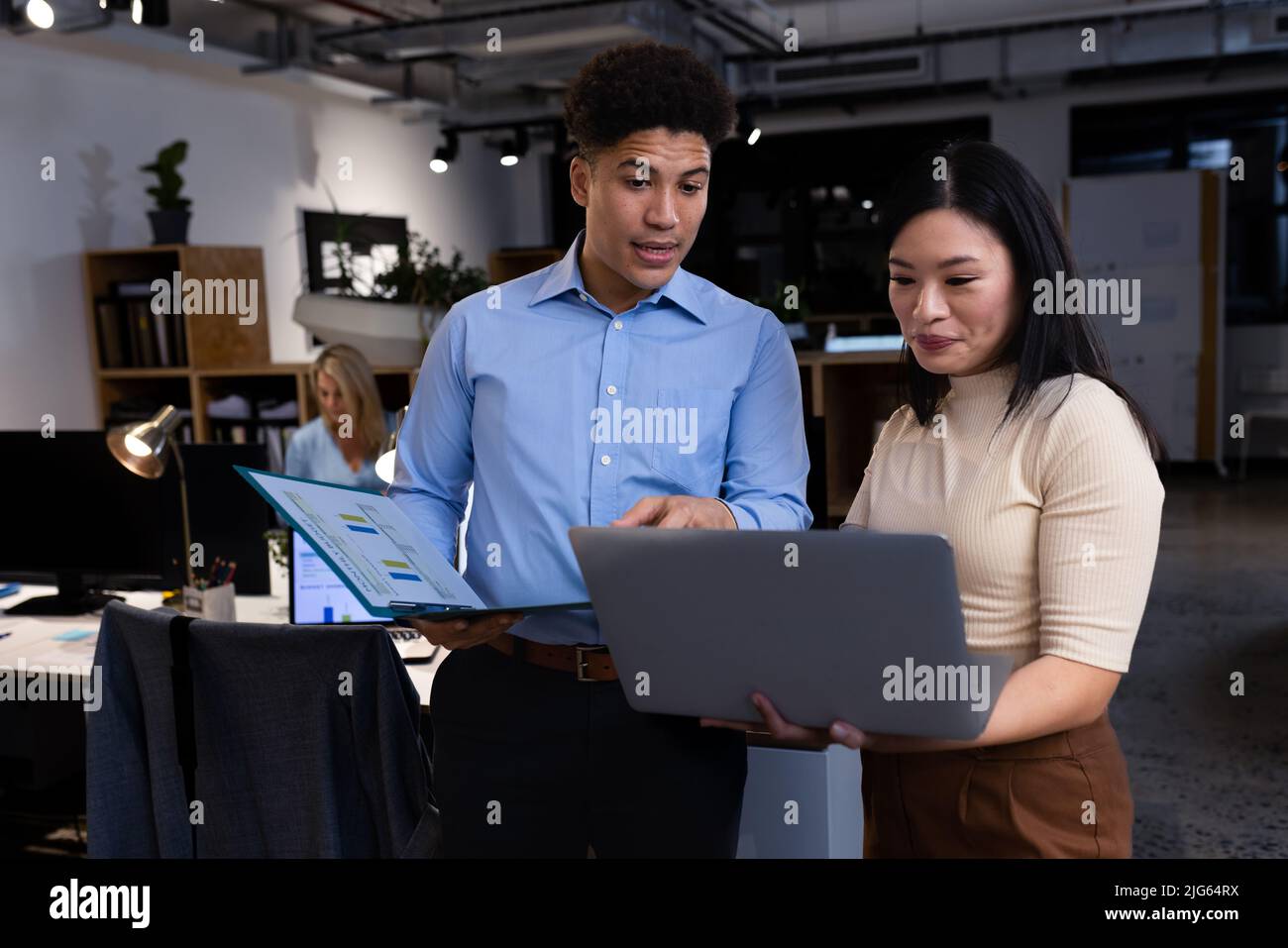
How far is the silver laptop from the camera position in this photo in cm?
110

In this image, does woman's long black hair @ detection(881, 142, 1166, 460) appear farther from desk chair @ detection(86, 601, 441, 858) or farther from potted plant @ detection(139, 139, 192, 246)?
potted plant @ detection(139, 139, 192, 246)

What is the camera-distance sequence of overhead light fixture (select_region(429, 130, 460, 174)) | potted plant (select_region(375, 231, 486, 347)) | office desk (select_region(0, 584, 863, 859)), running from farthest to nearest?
overhead light fixture (select_region(429, 130, 460, 174))
potted plant (select_region(375, 231, 486, 347))
office desk (select_region(0, 584, 863, 859))

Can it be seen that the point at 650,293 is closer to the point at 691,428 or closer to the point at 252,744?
the point at 691,428

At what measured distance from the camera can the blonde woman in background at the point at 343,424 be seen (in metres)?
4.18

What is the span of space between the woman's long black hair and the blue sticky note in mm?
2398

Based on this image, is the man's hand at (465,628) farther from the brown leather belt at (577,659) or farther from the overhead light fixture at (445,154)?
the overhead light fixture at (445,154)

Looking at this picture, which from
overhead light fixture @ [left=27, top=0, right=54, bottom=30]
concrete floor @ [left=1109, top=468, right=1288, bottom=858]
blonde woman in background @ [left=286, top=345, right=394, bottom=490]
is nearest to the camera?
concrete floor @ [left=1109, top=468, right=1288, bottom=858]

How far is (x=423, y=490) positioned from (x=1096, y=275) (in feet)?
27.7

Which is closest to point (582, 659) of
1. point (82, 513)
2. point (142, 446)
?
point (142, 446)

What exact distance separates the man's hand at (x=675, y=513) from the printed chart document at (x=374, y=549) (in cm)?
12

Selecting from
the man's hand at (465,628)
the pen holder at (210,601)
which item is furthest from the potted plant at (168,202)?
the man's hand at (465,628)

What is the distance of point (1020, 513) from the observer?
1.29 metres

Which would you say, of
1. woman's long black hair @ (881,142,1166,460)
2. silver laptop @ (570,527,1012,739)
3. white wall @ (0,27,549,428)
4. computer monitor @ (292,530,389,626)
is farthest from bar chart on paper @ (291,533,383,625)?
white wall @ (0,27,549,428)

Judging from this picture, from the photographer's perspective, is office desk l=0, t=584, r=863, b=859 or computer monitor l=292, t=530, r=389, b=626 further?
computer monitor l=292, t=530, r=389, b=626
